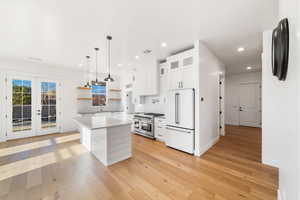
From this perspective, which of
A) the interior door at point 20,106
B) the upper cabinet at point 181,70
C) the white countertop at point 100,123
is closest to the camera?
the white countertop at point 100,123

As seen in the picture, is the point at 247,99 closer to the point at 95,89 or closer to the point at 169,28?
the point at 169,28

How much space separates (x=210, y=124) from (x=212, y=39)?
235 cm

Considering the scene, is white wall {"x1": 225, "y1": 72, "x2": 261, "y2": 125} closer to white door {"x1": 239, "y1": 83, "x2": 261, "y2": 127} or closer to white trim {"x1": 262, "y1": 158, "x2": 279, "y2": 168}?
white door {"x1": 239, "y1": 83, "x2": 261, "y2": 127}

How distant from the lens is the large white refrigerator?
3189 millimetres

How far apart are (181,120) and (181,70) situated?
1427 millimetres

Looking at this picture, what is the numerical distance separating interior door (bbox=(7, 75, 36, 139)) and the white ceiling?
136 cm

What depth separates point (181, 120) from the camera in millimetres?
3393

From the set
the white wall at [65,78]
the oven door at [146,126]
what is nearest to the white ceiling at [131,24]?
the white wall at [65,78]

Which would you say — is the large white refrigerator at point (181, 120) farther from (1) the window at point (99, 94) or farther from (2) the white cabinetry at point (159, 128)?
(1) the window at point (99, 94)

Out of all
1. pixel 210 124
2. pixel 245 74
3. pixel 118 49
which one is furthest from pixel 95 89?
pixel 245 74

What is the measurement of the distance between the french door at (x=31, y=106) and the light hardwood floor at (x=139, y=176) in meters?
1.48

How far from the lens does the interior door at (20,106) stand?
440 cm

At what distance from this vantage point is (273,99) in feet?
8.38

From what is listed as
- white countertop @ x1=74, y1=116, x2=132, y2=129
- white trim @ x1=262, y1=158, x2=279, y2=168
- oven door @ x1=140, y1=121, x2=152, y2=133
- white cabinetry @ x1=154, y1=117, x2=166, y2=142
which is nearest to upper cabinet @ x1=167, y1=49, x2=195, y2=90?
white cabinetry @ x1=154, y1=117, x2=166, y2=142
